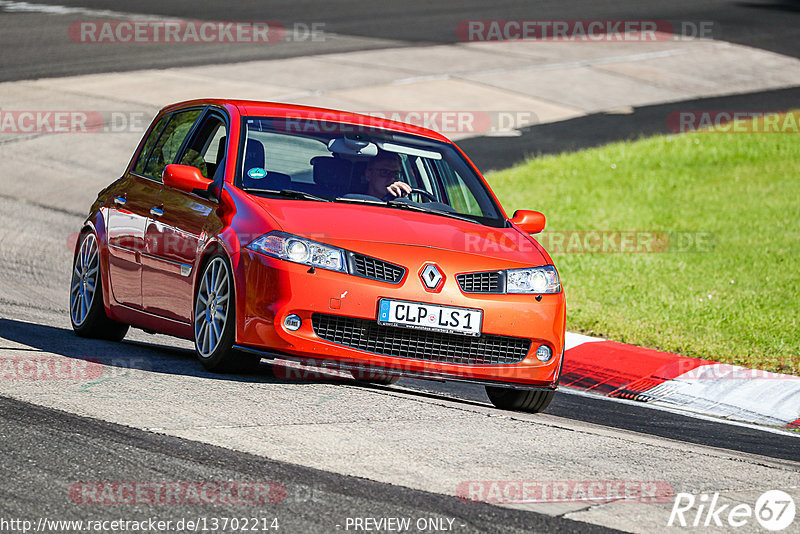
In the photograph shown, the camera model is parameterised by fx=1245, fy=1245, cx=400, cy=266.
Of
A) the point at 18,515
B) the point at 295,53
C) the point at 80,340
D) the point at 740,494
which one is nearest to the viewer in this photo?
the point at 18,515

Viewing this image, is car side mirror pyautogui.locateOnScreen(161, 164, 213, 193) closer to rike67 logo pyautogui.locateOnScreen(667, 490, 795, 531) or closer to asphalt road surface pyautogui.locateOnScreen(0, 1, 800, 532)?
asphalt road surface pyautogui.locateOnScreen(0, 1, 800, 532)

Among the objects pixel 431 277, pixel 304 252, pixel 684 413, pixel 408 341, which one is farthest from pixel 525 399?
pixel 304 252

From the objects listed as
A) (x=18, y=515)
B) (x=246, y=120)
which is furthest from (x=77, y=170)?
(x=18, y=515)

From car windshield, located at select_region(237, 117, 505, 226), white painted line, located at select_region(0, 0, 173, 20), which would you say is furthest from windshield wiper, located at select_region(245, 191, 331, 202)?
white painted line, located at select_region(0, 0, 173, 20)

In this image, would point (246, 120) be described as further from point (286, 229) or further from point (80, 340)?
point (80, 340)

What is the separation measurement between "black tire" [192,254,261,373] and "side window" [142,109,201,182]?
1385mm

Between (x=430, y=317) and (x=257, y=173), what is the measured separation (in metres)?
1.53

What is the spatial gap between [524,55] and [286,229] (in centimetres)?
2124

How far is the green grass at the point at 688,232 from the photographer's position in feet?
33.9

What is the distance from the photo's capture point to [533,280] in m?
7.16

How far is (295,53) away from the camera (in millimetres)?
25750

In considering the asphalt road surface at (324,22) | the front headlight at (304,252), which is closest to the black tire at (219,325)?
the front headlight at (304,252)

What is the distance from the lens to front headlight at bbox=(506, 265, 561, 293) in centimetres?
707

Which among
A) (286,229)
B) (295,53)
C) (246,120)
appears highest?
(295,53)
